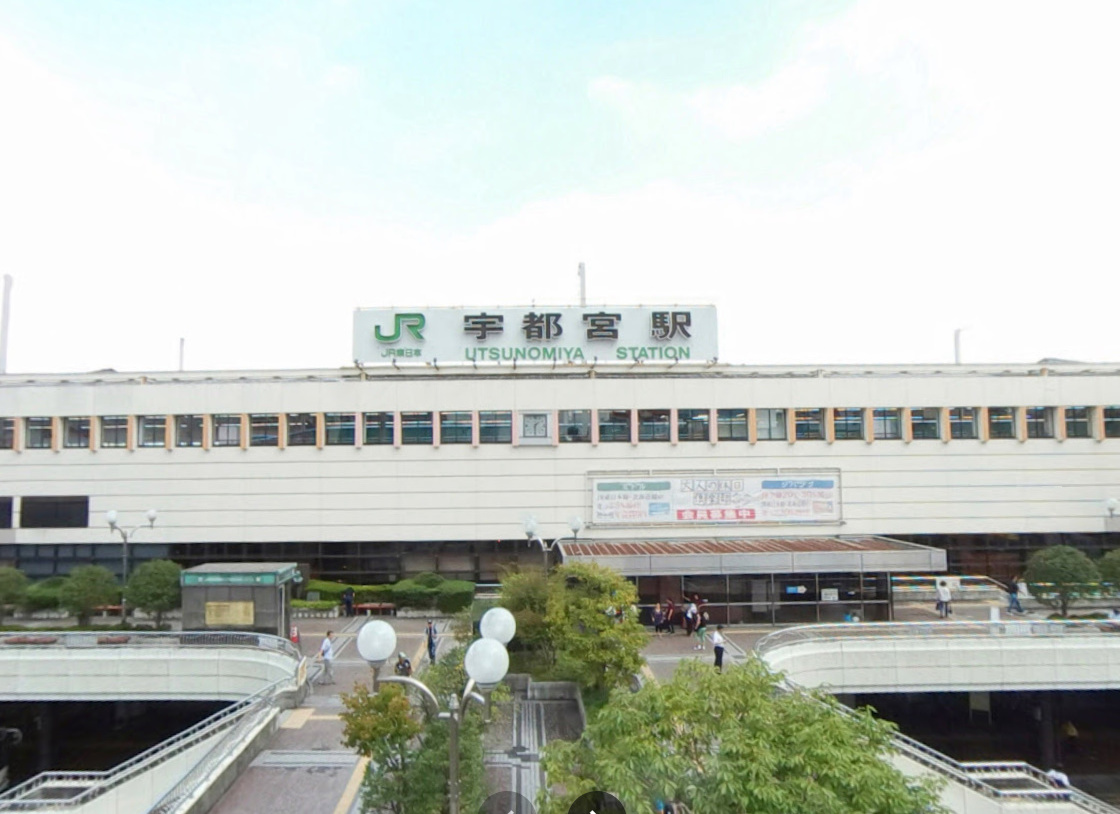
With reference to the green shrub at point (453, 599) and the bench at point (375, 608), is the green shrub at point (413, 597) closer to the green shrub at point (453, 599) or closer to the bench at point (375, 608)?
the green shrub at point (453, 599)

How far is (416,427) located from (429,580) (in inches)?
256

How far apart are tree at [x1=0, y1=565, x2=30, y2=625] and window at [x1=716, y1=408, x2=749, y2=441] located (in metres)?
27.5

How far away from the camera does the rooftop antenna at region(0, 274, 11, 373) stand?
128 ft

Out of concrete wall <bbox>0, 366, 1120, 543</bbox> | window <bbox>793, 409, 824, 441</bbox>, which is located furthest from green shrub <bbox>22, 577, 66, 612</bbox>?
window <bbox>793, 409, 824, 441</bbox>

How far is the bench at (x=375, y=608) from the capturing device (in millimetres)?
30344

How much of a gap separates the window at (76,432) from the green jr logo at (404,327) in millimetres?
13349

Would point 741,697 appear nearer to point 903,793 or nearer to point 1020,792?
point 903,793

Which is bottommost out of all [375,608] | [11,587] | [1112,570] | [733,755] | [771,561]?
[375,608]

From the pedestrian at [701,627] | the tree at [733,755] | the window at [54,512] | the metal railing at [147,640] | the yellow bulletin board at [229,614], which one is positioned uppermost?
the window at [54,512]

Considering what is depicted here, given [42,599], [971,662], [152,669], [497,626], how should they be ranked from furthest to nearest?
[42,599], [152,669], [971,662], [497,626]

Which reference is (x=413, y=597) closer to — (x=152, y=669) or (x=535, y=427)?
(x=535, y=427)

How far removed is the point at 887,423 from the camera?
32.9 metres

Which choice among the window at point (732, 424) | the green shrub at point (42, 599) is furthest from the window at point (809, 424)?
the green shrub at point (42, 599)

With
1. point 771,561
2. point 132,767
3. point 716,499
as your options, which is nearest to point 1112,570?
point 771,561
